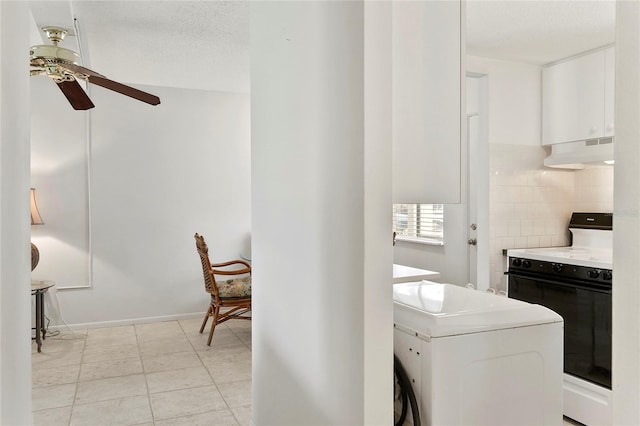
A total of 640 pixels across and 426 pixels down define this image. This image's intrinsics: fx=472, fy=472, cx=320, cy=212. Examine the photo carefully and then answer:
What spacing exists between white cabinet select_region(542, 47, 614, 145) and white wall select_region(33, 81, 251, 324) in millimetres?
3166

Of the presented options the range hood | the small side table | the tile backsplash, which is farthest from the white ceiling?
the small side table

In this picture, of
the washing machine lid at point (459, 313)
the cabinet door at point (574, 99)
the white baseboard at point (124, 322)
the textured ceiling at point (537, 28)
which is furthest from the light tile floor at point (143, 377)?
the cabinet door at point (574, 99)

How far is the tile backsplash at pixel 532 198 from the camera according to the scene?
369 centimetres

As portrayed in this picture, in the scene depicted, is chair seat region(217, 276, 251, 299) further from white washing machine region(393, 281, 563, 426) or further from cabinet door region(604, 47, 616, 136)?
cabinet door region(604, 47, 616, 136)

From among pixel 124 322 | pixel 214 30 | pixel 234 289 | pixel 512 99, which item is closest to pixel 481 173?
pixel 512 99

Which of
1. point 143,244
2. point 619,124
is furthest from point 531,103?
point 143,244

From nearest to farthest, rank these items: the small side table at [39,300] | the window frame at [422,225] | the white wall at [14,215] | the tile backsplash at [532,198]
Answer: the white wall at [14,215], the tile backsplash at [532,198], the small side table at [39,300], the window frame at [422,225]

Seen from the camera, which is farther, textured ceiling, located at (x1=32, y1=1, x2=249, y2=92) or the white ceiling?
textured ceiling, located at (x1=32, y1=1, x2=249, y2=92)

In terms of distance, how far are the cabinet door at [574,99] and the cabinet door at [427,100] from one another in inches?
94.6

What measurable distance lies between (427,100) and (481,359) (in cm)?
84

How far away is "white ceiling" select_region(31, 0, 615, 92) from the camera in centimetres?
280

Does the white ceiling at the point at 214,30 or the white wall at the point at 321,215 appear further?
the white ceiling at the point at 214,30

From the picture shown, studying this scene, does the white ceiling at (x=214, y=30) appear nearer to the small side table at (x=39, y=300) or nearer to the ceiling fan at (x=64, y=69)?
the ceiling fan at (x=64, y=69)

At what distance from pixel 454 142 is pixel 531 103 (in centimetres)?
270
